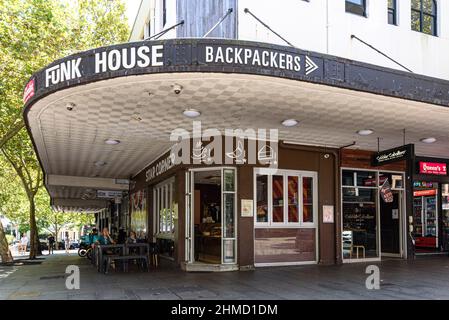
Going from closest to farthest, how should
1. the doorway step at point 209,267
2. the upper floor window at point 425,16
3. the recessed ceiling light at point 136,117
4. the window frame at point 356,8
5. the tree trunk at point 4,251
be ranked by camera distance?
1. the recessed ceiling light at point 136,117
2. the window frame at point 356,8
3. the doorway step at point 209,267
4. the upper floor window at point 425,16
5. the tree trunk at point 4,251

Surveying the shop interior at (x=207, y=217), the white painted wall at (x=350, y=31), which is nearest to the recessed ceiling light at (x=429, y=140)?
the white painted wall at (x=350, y=31)

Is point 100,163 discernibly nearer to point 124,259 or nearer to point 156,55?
point 124,259

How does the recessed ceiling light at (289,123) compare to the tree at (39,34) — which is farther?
the tree at (39,34)

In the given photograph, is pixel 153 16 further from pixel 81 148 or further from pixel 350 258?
pixel 350 258

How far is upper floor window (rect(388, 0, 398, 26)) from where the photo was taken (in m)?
12.3

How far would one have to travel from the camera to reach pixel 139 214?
20016 millimetres

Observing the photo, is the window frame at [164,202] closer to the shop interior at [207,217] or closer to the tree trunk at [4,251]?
the shop interior at [207,217]

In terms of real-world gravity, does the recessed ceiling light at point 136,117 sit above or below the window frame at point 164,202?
above

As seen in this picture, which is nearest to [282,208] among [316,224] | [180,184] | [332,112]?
[316,224]

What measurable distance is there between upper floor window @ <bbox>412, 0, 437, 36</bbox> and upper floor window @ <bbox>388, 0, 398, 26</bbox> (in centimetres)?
77

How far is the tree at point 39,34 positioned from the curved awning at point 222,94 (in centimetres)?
581

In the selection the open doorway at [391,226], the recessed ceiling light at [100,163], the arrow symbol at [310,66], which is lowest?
the open doorway at [391,226]

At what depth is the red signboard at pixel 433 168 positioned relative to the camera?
15191 millimetres

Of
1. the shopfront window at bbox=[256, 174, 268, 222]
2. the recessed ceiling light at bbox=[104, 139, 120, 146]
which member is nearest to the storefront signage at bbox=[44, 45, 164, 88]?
the recessed ceiling light at bbox=[104, 139, 120, 146]
